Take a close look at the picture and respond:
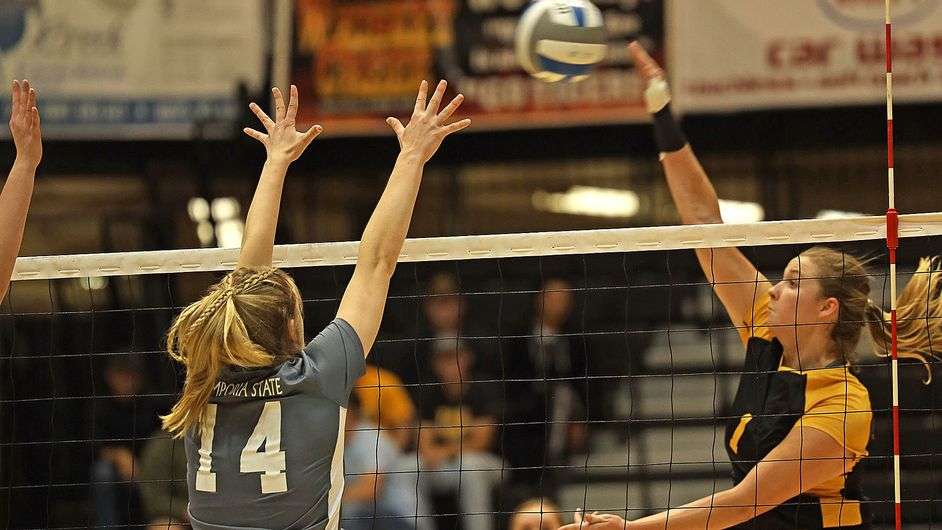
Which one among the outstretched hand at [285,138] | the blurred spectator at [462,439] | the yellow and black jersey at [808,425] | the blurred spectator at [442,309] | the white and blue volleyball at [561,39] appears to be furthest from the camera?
the blurred spectator at [442,309]

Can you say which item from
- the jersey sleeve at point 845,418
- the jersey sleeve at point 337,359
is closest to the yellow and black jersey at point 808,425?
the jersey sleeve at point 845,418

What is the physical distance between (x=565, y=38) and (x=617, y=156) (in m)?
5.44

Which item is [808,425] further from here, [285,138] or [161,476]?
[161,476]

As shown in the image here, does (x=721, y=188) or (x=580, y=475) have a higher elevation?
(x=721, y=188)

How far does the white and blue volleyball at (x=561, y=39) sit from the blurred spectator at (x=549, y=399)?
3.76 m

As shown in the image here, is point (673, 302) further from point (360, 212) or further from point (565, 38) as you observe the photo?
point (565, 38)

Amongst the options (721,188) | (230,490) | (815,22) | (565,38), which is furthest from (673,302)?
(230,490)

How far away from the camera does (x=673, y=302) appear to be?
11.3 meters

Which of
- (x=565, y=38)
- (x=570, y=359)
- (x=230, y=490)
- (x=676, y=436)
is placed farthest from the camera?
(x=676, y=436)

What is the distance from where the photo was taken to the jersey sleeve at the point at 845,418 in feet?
14.8

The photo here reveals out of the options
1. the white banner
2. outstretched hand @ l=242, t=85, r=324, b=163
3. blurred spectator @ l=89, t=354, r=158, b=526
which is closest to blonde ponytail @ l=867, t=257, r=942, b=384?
outstretched hand @ l=242, t=85, r=324, b=163

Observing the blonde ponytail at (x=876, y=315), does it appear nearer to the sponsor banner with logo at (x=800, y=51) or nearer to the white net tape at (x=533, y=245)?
the white net tape at (x=533, y=245)

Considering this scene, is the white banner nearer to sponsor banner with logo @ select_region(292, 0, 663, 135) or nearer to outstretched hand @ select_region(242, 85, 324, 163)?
sponsor banner with logo @ select_region(292, 0, 663, 135)

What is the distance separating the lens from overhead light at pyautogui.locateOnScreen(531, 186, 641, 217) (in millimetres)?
11164
